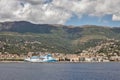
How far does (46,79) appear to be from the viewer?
147m

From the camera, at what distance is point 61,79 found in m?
149

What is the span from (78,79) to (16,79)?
1088 inches

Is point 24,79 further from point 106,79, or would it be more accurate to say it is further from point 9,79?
point 106,79

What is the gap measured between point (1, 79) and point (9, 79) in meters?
3.64

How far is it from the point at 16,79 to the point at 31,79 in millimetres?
6570

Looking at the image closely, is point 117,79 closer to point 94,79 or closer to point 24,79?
point 94,79

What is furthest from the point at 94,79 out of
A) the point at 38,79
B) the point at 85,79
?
the point at 38,79

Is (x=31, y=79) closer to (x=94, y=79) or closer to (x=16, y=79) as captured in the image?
(x=16, y=79)

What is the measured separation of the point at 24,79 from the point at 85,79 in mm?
27180

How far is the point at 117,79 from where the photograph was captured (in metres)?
144

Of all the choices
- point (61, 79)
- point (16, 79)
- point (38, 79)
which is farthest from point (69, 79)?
point (16, 79)

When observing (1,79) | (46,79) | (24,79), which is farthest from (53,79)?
(1,79)

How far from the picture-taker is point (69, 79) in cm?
15025

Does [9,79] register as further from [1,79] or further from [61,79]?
[61,79]
